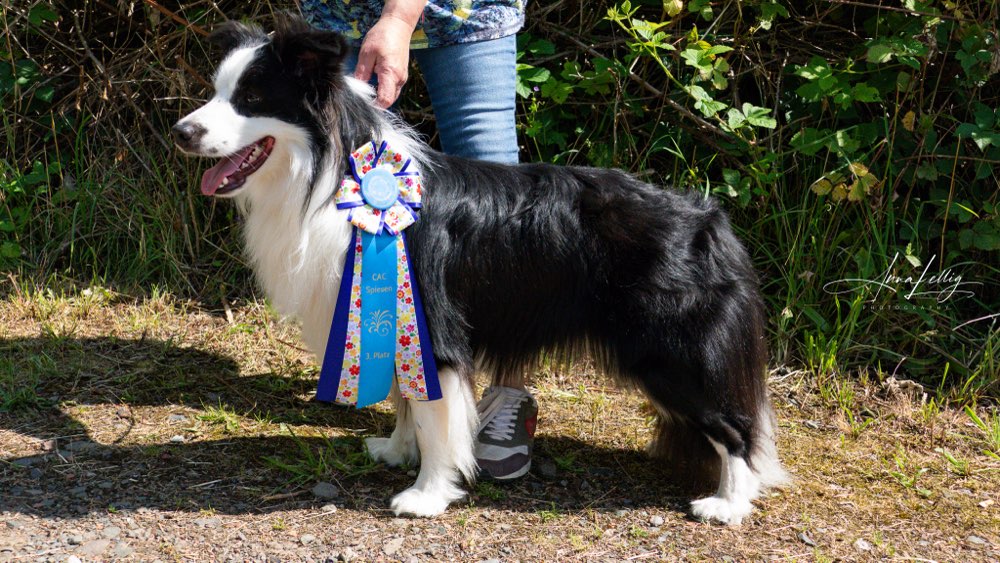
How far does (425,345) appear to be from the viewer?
106 inches

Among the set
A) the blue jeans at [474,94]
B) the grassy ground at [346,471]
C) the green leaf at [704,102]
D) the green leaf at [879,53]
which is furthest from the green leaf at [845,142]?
the blue jeans at [474,94]

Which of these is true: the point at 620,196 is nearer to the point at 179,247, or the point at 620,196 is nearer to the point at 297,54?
the point at 297,54

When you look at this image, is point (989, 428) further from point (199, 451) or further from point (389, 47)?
point (199, 451)

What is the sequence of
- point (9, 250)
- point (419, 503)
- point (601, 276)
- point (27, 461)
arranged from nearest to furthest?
point (601, 276), point (419, 503), point (27, 461), point (9, 250)

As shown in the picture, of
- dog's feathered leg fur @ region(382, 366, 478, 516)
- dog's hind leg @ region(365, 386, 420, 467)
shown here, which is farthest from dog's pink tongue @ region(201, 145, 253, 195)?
dog's hind leg @ region(365, 386, 420, 467)

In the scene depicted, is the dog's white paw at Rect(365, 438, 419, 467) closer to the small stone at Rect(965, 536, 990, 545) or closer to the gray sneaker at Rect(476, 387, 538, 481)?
the gray sneaker at Rect(476, 387, 538, 481)

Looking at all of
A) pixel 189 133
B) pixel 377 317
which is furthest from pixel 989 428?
pixel 189 133

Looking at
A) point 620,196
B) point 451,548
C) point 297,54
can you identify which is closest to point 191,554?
point 451,548

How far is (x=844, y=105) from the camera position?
3693 mm

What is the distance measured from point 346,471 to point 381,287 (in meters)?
0.75

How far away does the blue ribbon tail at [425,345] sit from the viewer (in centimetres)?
269

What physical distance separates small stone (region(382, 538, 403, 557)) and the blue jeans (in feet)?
4.10

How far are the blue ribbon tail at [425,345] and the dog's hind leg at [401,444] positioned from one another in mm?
390

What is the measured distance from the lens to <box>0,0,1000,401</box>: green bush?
3775 mm
